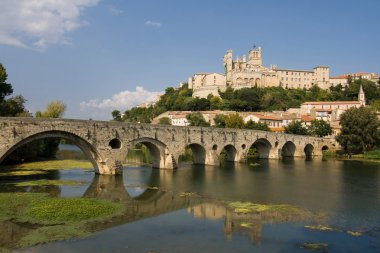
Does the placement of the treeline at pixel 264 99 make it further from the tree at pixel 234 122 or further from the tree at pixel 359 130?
the tree at pixel 359 130

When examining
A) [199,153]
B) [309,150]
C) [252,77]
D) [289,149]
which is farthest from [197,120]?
[252,77]

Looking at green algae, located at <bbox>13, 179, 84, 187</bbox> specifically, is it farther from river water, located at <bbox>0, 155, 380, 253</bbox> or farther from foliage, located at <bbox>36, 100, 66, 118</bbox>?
foliage, located at <bbox>36, 100, 66, 118</bbox>

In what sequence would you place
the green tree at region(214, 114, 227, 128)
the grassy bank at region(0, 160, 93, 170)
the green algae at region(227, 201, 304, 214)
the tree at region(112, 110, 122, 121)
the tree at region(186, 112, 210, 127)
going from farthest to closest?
the tree at region(112, 110, 122, 121) → the tree at region(186, 112, 210, 127) → the green tree at region(214, 114, 227, 128) → the grassy bank at region(0, 160, 93, 170) → the green algae at region(227, 201, 304, 214)

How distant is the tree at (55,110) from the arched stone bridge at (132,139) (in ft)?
101

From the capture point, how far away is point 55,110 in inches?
2717

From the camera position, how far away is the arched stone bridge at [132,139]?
99.8ft

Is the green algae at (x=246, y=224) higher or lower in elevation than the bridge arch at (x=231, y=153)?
lower

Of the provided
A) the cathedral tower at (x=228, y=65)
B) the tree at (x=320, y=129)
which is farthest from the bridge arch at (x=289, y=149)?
the cathedral tower at (x=228, y=65)

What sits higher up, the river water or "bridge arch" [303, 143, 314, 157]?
"bridge arch" [303, 143, 314, 157]

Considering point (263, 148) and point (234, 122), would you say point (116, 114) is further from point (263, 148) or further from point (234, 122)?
point (263, 148)

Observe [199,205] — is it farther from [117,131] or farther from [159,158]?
[159,158]

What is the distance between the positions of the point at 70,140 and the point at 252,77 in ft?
325

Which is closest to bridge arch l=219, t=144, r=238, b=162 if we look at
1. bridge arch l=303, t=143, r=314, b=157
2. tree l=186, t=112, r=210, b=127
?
bridge arch l=303, t=143, r=314, b=157

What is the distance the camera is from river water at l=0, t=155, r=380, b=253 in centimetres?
1709
